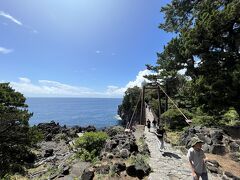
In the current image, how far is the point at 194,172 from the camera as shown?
5773 mm

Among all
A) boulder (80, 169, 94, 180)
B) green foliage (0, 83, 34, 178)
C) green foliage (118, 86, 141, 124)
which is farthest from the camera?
green foliage (118, 86, 141, 124)

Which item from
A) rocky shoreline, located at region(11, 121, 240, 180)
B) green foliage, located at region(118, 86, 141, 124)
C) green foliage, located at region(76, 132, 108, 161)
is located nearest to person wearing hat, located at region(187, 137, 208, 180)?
rocky shoreline, located at region(11, 121, 240, 180)

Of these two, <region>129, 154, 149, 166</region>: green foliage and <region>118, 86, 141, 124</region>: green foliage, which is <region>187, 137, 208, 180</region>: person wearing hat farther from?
<region>118, 86, 141, 124</region>: green foliage

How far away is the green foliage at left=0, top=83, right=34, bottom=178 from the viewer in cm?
1070

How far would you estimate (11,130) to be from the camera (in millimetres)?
11328

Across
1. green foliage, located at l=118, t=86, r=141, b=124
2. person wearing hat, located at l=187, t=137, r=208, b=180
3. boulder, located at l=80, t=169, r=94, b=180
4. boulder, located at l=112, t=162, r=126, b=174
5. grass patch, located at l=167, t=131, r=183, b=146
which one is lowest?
boulder, located at l=80, t=169, r=94, b=180

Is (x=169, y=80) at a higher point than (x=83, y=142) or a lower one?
higher

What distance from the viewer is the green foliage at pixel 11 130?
35.1 ft

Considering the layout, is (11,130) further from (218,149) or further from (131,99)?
(131,99)

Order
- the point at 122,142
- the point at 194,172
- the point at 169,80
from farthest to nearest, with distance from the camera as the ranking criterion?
the point at 169,80 → the point at 122,142 → the point at 194,172

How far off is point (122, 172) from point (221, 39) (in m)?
11.5

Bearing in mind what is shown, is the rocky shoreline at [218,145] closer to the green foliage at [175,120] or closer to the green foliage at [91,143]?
the green foliage at [91,143]

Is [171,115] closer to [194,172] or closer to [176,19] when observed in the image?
[176,19]

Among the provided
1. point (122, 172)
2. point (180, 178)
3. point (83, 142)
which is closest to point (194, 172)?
point (180, 178)
